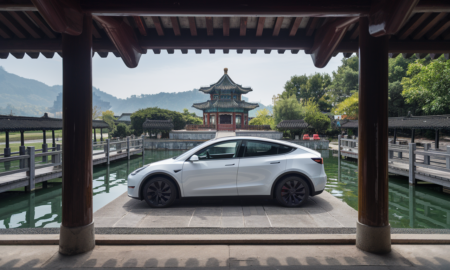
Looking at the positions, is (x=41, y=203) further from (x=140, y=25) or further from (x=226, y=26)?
(x=226, y=26)

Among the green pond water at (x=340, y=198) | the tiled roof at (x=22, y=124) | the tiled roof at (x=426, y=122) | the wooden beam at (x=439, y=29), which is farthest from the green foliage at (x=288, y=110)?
the wooden beam at (x=439, y=29)

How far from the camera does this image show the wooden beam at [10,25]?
12.1 ft

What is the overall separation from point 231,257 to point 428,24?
4376 mm

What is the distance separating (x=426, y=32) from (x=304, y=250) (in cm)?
395

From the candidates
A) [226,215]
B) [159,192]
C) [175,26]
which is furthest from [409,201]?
[175,26]

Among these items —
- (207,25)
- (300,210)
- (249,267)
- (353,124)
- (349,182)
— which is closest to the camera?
(249,267)

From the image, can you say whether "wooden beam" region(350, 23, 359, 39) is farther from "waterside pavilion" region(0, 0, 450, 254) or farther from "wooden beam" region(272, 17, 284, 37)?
"wooden beam" region(272, 17, 284, 37)

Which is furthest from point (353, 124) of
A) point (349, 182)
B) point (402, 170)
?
point (349, 182)

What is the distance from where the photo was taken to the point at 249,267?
2.94 meters

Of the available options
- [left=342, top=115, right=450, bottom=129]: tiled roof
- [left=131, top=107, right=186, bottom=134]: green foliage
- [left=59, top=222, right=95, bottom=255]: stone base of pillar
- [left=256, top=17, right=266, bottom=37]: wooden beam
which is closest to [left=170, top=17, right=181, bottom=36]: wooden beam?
[left=256, top=17, right=266, bottom=37]: wooden beam

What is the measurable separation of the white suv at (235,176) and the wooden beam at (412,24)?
2.55m

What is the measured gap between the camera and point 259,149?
5500mm

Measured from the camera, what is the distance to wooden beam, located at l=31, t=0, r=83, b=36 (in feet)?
8.69

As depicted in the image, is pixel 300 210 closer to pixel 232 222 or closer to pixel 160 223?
pixel 232 222
